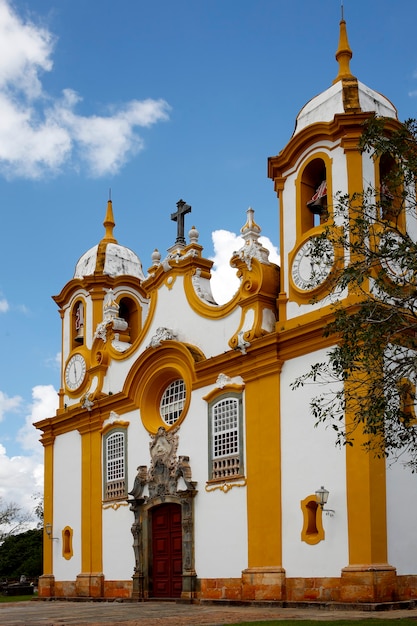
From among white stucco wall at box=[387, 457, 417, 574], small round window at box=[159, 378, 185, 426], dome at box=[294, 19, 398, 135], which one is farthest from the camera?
small round window at box=[159, 378, 185, 426]

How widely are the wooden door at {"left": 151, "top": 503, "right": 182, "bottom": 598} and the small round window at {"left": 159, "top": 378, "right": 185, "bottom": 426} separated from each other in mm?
→ 2512

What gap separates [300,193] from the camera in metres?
22.6

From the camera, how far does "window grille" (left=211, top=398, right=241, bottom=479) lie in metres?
22.7

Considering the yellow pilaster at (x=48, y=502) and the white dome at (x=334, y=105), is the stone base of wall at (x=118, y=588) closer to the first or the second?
the yellow pilaster at (x=48, y=502)

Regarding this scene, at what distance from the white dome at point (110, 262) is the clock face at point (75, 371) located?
3.00 meters

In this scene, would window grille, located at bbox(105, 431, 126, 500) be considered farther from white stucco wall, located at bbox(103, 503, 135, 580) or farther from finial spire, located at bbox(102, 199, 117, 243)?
finial spire, located at bbox(102, 199, 117, 243)

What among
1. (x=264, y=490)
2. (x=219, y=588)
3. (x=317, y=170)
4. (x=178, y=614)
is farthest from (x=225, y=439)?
(x=317, y=170)

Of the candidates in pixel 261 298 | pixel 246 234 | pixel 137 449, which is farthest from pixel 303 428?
pixel 137 449

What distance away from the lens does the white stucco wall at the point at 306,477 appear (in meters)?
19.4

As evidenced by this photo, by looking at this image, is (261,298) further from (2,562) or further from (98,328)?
(2,562)

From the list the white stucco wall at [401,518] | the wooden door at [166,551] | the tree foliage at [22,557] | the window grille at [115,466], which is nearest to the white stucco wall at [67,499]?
the window grille at [115,466]

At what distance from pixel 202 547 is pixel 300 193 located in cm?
948

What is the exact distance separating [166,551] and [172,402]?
419cm

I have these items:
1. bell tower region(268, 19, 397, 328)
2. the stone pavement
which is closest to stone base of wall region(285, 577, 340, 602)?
the stone pavement
